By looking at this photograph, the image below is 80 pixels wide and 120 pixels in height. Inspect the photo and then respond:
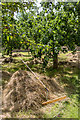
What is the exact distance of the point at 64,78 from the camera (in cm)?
A: 982

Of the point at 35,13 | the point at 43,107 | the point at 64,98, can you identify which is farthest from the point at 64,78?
the point at 35,13

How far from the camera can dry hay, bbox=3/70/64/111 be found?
5508 millimetres

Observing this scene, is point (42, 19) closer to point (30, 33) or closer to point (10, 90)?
point (30, 33)

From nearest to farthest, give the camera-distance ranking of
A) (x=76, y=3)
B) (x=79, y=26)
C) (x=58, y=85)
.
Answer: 1. (x=58, y=85)
2. (x=79, y=26)
3. (x=76, y=3)

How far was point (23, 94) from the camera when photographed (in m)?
5.97

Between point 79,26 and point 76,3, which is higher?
point 76,3

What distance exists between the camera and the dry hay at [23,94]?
217 inches

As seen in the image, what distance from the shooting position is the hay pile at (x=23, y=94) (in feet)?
18.1

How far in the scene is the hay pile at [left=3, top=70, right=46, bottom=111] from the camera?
5.51m

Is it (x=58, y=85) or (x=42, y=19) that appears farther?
(x=42, y=19)

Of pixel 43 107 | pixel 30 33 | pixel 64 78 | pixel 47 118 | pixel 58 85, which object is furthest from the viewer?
pixel 30 33

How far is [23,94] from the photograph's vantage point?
5.97 metres

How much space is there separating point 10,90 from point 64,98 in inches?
117

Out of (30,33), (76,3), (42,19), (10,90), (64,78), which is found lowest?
(64,78)
